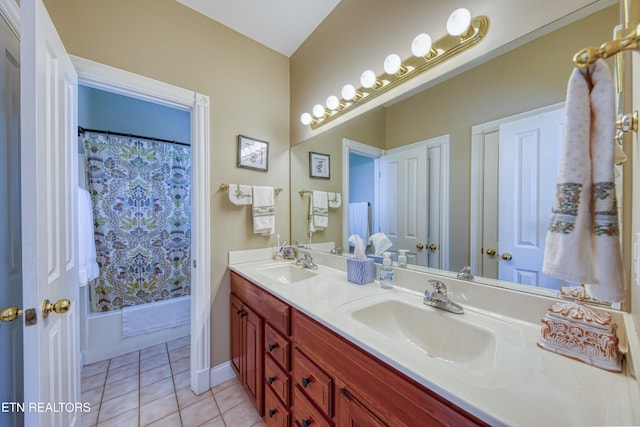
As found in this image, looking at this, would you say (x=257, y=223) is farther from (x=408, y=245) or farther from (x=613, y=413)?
(x=613, y=413)

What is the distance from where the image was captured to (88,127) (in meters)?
2.15

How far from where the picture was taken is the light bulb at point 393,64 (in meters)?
1.19

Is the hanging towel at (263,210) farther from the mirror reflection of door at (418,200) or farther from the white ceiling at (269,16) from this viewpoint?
the white ceiling at (269,16)

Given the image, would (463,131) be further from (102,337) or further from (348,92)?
(102,337)

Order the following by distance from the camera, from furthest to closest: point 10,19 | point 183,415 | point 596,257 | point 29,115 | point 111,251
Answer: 1. point 111,251
2. point 183,415
3. point 10,19
4. point 29,115
5. point 596,257

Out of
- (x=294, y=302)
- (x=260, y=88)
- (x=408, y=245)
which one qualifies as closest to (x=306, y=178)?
(x=260, y=88)

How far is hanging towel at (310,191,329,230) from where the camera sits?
185 centimetres

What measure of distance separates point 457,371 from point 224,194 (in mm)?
1662

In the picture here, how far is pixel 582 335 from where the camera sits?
2.04ft

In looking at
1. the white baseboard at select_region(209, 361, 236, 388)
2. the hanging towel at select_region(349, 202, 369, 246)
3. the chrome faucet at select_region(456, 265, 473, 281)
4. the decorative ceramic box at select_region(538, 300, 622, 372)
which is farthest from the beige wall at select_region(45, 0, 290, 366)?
the decorative ceramic box at select_region(538, 300, 622, 372)

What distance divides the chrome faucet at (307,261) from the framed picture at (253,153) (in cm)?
76

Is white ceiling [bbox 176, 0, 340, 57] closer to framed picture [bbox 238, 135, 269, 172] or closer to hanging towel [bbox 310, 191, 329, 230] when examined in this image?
framed picture [bbox 238, 135, 269, 172]

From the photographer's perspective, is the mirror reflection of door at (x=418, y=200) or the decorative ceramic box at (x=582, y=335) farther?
the mirror reflection of door at (x=418, y=200)

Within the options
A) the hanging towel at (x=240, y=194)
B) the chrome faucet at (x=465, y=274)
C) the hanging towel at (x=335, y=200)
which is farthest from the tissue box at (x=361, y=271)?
the hanging towel at (x=240, y=194)
